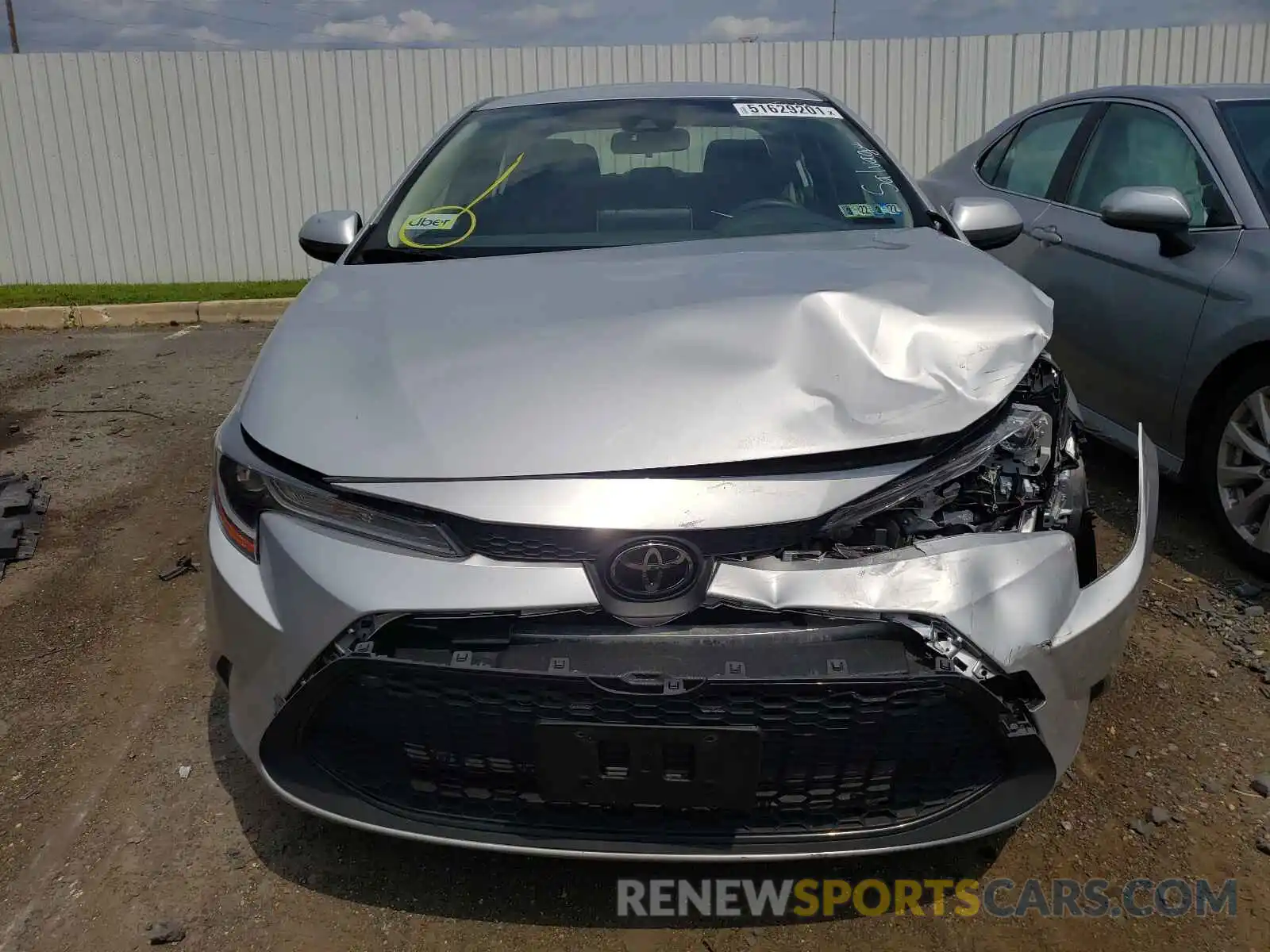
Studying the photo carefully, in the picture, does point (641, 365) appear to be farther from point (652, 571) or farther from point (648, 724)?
point (648, 724)

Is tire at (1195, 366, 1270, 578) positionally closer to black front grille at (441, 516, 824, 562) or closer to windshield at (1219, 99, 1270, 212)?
windshield at (1219, 99, 1270, 212)

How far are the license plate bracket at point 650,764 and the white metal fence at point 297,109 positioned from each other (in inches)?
379

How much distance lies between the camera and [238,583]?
1.81m

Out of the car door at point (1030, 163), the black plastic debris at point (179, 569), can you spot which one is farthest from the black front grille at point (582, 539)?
the car door at point (1030, 163)

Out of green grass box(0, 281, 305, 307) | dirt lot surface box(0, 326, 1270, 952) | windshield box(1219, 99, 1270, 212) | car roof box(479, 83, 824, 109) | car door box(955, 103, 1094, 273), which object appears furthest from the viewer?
green grass box(0, 281, 305, 307)

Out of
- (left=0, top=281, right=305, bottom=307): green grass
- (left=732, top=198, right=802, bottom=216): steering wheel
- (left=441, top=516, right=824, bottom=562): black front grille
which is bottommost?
(left=0, top=281, right=305, bottom=307): green grass

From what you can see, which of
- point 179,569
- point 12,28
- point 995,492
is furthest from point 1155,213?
point 12,28

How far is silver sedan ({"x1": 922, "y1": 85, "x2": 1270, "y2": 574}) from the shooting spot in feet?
10.5

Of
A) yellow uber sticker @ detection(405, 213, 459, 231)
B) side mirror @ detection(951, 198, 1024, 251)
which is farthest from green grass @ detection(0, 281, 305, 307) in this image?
side mirror @ detection(951, 198, 1024, 251)

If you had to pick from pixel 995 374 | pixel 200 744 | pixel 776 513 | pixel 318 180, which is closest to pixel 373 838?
pixel 200 744

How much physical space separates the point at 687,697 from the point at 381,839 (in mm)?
934

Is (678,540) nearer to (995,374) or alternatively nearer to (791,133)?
(995,374)

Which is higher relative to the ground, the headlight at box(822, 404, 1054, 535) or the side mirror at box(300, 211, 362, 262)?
the side mirror at box(300, 211, 362, 262)

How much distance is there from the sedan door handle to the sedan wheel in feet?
3.40
